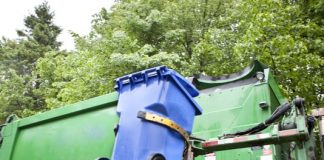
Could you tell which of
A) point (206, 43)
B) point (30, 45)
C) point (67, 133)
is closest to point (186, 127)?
point (67, 133)

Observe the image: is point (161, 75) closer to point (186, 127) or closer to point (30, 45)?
point (186, 127)

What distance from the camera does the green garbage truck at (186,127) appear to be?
204cm

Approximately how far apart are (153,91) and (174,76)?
0.15 m

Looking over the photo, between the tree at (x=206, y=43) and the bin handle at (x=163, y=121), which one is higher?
the tree at (x=206, y=43)

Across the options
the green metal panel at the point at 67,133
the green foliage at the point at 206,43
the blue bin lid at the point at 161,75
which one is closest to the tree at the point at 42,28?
the green foliage at the point at 206,43

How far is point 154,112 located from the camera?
2.01 m

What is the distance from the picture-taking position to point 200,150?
229 centimetres

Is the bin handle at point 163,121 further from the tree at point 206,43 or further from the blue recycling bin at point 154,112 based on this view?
the tree at point 206,43

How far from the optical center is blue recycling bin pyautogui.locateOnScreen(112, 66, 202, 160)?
1956 mm

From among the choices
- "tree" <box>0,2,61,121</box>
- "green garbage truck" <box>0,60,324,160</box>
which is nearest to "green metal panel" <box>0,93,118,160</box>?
"green garbage truck" <box>0,60,324,160</box>

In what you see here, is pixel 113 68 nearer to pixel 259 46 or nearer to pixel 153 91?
pixel 259 46

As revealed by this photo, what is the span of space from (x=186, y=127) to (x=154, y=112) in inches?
8.9

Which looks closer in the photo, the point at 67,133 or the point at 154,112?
the point at 154,112

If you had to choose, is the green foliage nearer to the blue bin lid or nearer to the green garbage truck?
the green garbage truck
